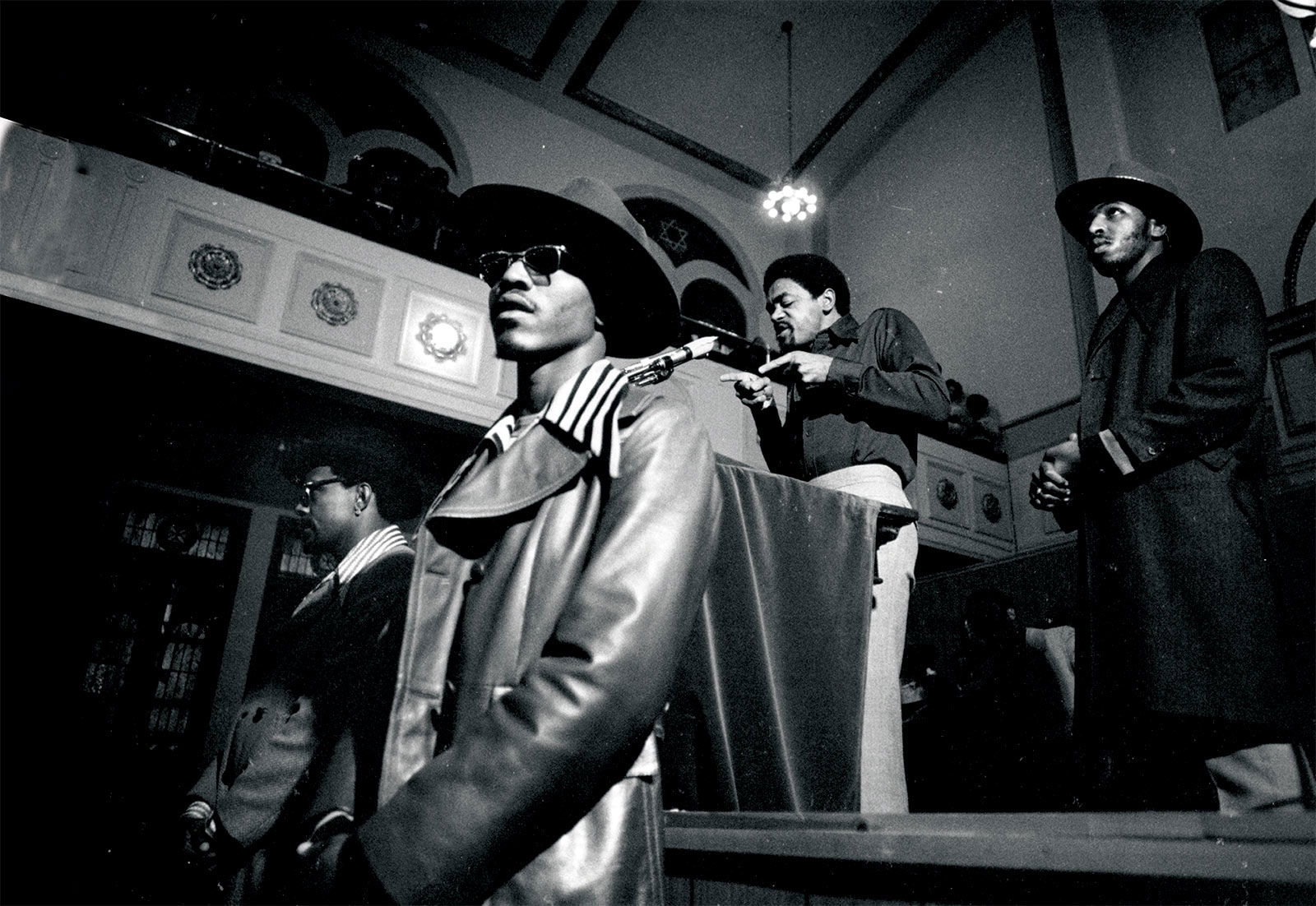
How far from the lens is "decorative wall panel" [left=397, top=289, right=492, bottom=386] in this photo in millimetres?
6020

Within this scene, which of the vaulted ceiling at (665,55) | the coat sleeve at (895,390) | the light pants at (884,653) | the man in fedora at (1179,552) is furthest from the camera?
the vaulted ceiling at (665,55)

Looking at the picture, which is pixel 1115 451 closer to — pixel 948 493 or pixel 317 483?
pixel 317 483

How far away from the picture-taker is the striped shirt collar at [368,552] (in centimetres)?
293

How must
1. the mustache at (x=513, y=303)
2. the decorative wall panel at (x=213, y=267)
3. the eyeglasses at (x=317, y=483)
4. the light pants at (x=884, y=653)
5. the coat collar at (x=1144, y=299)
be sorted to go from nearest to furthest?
the mustache at (x=513, y=303)
the light pants at (x=884, y=653)
the coat collar at (x=1144, y=299)
the eyeglasses at (x=317, y=483)
the decorative wall panel at (x=213, y=267)

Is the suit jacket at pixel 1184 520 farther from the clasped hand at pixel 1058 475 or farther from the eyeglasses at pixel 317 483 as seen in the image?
the eyeglasses at pixel 317 483

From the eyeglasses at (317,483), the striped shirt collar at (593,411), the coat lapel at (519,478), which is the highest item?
the eyeglasses at (317,483)

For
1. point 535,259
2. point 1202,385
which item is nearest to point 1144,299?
point 1202,385

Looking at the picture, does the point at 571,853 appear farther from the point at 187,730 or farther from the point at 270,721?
the point at 187,730

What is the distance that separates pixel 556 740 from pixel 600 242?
3.57 ft

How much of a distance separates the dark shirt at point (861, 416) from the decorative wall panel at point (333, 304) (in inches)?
160

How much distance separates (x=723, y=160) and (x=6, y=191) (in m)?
7.23

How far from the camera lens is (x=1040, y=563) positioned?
620cm

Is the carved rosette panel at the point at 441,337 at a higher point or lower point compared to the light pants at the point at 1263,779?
higher

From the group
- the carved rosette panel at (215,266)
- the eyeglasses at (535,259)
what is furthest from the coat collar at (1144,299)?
the carved rosette panel at (215,266)
